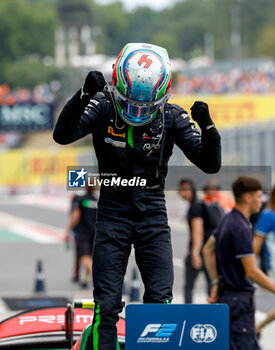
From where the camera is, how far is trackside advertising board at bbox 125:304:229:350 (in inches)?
140

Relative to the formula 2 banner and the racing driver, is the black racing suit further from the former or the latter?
the formula 2 banner

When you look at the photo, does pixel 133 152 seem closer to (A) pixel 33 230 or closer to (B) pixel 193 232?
(B) pixel 193 232

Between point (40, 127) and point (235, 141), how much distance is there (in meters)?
36.5

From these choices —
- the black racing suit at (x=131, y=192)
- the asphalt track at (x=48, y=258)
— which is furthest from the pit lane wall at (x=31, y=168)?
the black racing suit at (x=131, y=192)

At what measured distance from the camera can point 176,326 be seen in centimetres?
357

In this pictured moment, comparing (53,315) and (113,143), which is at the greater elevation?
(113,143)

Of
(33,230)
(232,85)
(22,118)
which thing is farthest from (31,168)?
(33,230)

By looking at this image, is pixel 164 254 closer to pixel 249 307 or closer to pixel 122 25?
pixel 249 307

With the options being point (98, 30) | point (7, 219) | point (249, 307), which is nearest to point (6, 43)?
point (98, 30)

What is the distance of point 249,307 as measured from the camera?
672 centimetres

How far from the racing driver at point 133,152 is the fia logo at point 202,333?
81 centimetres

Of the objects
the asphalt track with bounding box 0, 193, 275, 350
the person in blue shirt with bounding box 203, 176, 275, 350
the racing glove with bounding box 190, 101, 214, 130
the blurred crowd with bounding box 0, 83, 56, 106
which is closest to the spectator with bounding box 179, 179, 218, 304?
the asphalt track with bounding box 0, 193, 275, 350

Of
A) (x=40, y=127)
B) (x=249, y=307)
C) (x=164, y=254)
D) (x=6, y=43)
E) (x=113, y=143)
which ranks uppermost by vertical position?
(x=6, y=43)

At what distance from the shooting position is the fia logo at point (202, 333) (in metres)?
3.58
